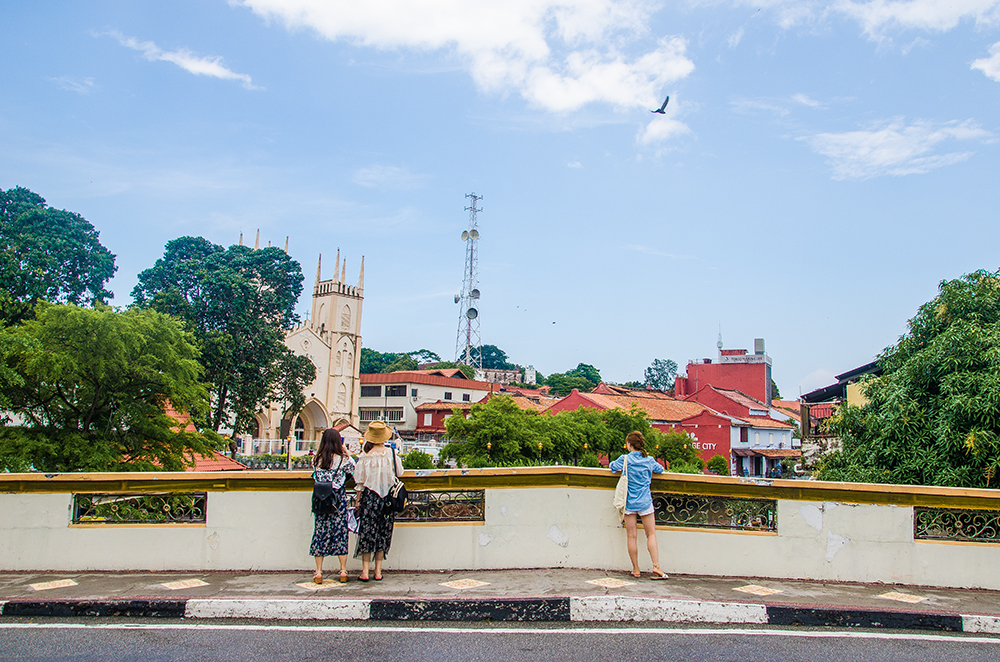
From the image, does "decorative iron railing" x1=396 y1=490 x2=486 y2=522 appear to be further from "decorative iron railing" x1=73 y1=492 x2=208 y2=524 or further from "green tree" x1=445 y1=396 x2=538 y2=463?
"green tree" x1=445 y1=396 x2=538 y2=463

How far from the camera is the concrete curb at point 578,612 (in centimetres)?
523

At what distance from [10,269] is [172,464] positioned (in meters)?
23.0

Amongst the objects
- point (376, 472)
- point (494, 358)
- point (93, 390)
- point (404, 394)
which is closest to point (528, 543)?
point (376, 472)

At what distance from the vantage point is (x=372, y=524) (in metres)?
6.10

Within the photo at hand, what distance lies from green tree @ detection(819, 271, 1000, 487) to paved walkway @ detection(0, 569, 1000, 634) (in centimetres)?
400

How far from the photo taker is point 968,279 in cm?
1168

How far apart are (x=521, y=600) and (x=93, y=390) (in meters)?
11.6

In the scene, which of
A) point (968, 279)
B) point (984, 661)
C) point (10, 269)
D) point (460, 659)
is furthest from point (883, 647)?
point (10, 269)

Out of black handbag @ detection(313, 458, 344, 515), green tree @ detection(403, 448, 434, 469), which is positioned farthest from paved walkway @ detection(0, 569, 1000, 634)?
green tree @ detection(403, 448, 434, 469)

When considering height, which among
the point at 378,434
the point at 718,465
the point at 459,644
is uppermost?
the point at 378,434

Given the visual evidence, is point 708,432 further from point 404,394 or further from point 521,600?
point 521,600

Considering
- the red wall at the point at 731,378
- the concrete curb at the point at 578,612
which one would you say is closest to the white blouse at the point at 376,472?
the concrete curb at the point at 578,612

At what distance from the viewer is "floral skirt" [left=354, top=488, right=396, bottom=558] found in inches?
240

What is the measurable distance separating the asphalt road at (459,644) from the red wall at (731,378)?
205 feet
